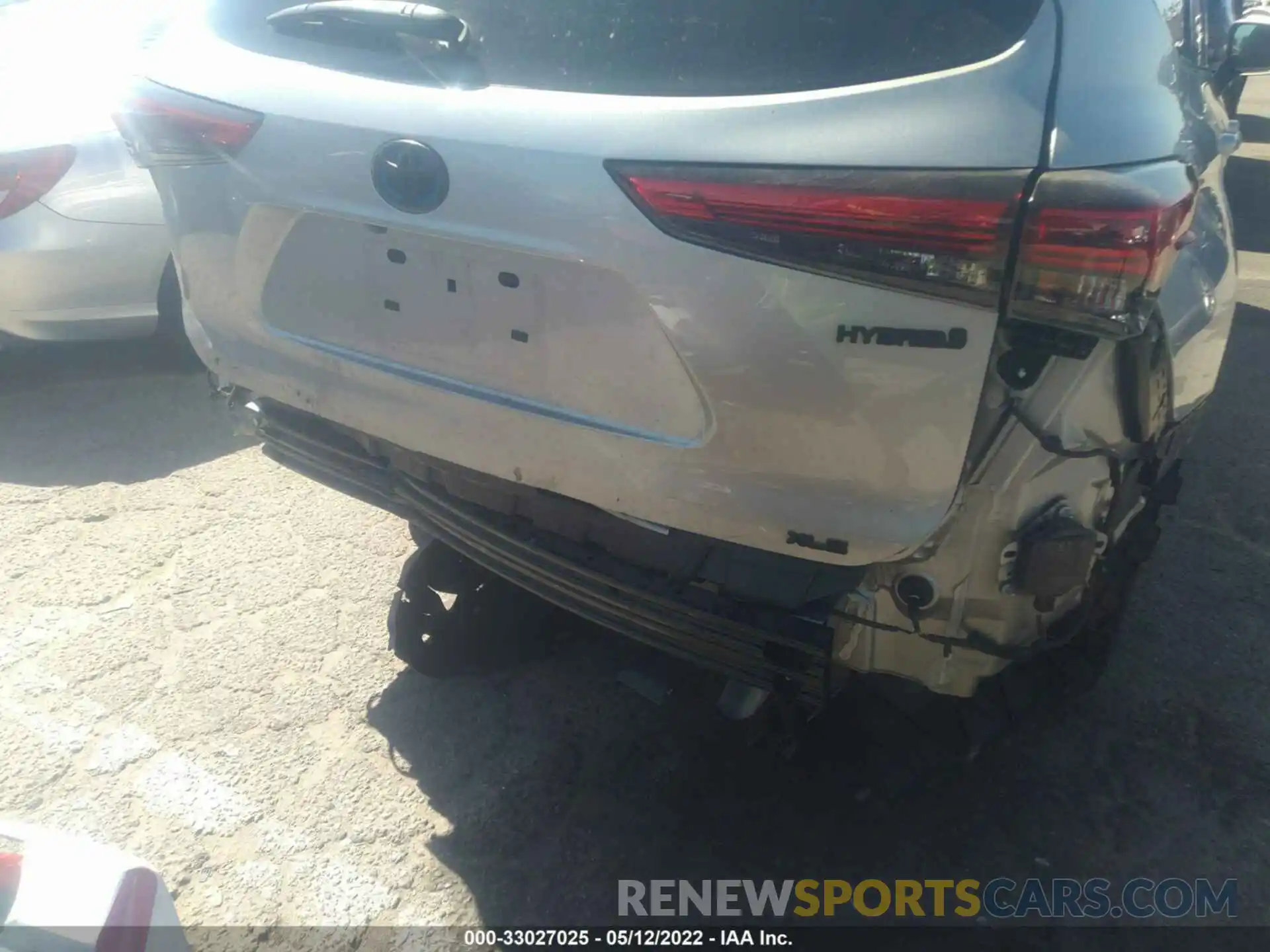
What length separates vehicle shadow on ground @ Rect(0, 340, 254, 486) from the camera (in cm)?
402

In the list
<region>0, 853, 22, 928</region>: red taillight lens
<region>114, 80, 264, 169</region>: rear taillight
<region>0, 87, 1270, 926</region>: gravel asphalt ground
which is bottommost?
<region>0, 87, 1270, 926</region>: gravel asphalt ground

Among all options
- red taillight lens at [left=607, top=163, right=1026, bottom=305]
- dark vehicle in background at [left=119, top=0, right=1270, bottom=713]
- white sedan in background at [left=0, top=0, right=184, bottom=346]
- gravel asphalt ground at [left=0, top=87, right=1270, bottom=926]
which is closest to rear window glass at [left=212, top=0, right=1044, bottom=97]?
dark vehicle in background at [left=119, top=0, right=1270, bottom=713]

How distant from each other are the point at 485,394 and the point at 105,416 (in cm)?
312

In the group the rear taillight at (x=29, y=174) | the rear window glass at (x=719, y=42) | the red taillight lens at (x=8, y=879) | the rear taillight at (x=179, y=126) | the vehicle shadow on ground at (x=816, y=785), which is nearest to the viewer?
the red taillight lens at (x=8, y=879)

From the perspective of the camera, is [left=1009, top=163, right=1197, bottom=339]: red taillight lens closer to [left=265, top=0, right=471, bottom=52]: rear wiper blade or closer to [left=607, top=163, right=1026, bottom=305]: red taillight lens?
[left=607, top=163, right=1026, bottom=305]: red taillight lens

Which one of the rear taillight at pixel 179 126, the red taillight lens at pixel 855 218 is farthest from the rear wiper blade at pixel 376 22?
the red taillight lens at pixel 855 218

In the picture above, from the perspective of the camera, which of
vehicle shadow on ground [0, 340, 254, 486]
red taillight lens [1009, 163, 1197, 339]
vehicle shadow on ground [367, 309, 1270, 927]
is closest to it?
red taillight lens [1009, 163, 1197, 339]

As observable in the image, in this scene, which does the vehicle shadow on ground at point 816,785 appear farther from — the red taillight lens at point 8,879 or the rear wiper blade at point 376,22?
the rear wiper blade at point 376,22

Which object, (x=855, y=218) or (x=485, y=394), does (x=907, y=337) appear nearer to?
(x=855, y=218)

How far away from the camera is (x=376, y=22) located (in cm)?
199

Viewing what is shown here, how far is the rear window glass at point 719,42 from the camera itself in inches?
62.9

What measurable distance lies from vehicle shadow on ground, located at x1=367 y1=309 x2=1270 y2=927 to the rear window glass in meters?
1.42

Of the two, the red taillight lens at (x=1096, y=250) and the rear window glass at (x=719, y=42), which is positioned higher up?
the rear window glass at (x=719, y=42)

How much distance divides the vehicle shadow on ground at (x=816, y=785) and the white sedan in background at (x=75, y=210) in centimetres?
245
